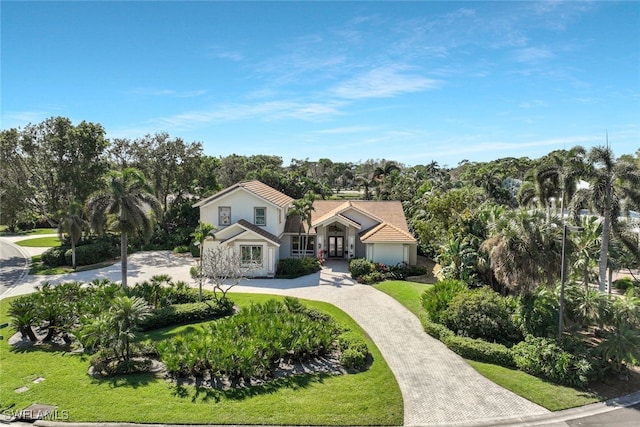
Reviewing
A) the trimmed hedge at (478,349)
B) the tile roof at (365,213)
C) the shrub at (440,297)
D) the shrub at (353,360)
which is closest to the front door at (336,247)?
the tile roof at (365,213)

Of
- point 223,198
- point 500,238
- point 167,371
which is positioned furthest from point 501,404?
point 223,198

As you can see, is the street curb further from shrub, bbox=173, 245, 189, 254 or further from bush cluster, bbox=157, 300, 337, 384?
shrub, bbox=173, 245, 189, 254

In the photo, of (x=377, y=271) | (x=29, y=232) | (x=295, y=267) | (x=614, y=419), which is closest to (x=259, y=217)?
(x=295, y=267)

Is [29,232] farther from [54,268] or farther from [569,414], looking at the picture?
[569,414]

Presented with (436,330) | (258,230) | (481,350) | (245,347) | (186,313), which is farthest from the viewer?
(258,230)

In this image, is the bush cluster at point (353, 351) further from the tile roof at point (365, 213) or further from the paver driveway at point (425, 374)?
the tile roof at point (365, 213)

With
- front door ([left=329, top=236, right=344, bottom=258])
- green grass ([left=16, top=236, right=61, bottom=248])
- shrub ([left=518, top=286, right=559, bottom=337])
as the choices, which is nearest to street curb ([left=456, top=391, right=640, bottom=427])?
shrub ([left=518, top=286, right=559, bottom=337])
